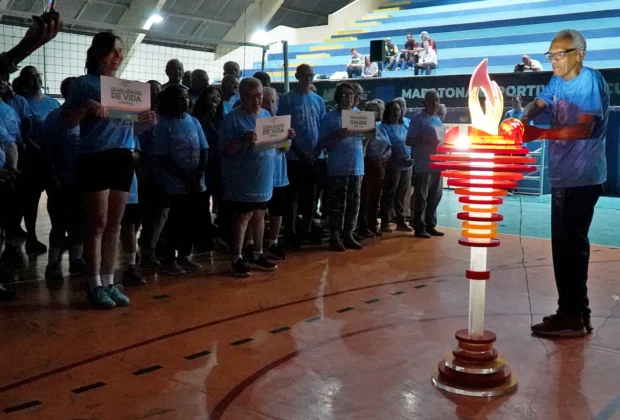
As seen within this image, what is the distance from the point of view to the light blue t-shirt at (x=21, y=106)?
5641 millimetres

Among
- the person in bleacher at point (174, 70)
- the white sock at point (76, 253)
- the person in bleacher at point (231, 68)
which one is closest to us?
the white sock at point (76, 253)

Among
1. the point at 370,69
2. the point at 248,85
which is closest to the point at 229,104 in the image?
the point at 248,85

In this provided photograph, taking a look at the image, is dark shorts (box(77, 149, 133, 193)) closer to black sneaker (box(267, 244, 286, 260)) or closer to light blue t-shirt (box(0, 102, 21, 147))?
light blue t-shirt (box(0, 102, 21, 147))

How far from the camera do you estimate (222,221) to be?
6.26 meters

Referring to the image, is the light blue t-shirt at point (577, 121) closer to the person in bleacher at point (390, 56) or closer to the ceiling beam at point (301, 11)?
the person in bleacher at point (390, 56)

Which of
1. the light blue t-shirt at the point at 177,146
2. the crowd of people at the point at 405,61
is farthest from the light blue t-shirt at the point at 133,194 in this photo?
the crowd of people at the point at 405,61

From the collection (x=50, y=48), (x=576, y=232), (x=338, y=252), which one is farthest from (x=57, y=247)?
(x=50, y=48)

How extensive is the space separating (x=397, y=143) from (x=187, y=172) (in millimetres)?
2880

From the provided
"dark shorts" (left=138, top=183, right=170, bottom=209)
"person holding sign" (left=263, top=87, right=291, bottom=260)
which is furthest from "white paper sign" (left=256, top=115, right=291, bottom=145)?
"dark shorts" (left=138, top=183, right=170, bottom=209)

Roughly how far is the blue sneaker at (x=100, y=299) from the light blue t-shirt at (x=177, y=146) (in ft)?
3.75

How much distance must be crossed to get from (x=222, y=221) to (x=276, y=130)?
4.77ft

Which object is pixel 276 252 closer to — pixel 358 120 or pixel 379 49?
pixel 358 120

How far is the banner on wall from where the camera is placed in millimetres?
10628

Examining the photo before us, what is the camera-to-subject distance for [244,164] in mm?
5117
